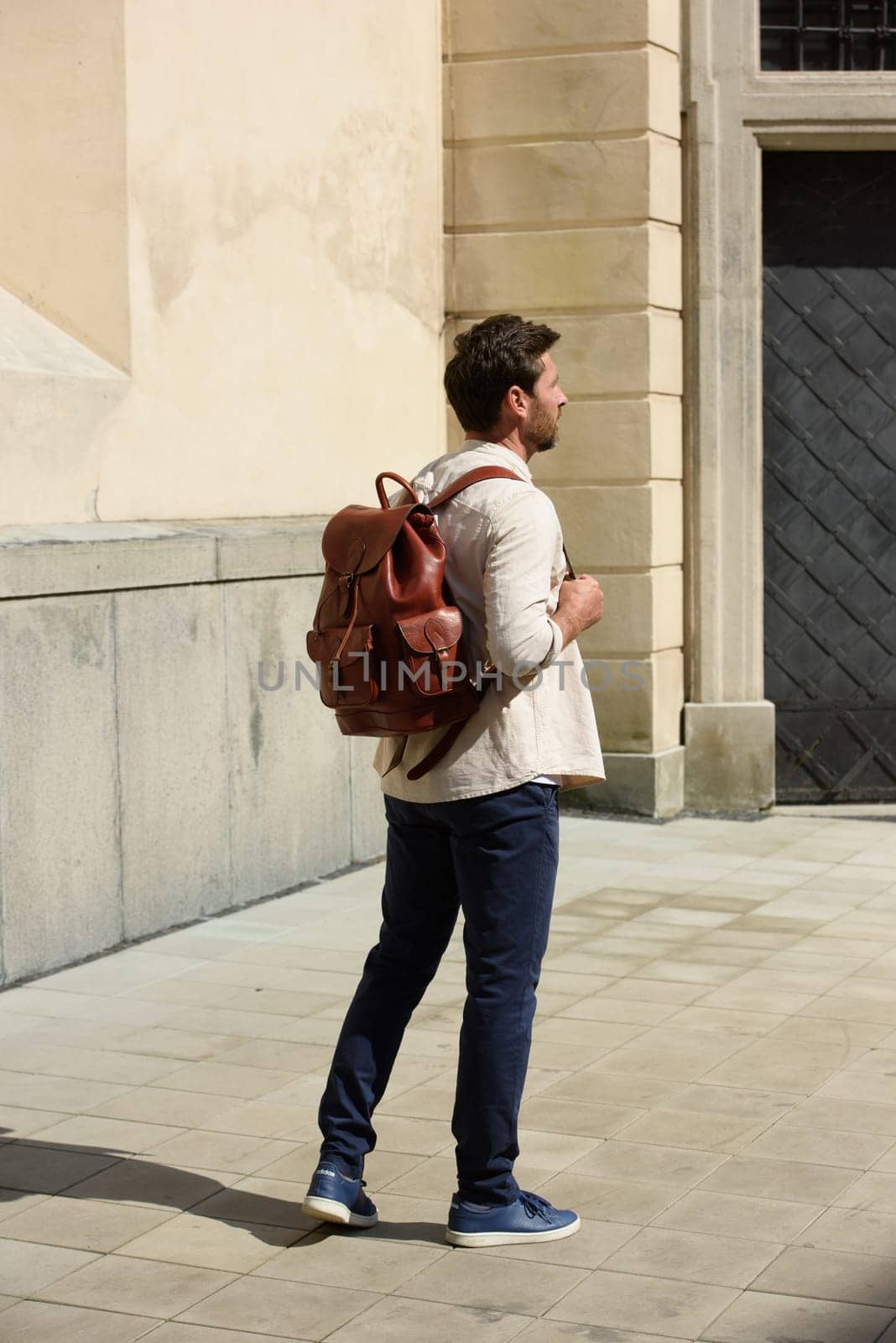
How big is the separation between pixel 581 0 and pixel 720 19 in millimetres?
725

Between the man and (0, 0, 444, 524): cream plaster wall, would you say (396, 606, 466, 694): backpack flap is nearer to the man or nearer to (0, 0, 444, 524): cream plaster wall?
the man

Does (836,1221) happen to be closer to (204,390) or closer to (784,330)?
(204,390)

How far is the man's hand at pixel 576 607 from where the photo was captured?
3863 mm

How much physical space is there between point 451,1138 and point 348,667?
1396 mm

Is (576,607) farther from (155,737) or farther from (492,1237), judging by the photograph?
(155,737)

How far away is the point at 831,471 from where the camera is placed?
984 centimetres

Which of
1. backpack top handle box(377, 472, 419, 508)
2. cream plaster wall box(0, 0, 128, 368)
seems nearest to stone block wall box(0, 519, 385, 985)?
cream plaster wall box(0, 0, 128, 368)

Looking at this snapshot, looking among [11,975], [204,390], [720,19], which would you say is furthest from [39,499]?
[720,19]

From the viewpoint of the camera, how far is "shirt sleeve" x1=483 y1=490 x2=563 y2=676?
3734mm

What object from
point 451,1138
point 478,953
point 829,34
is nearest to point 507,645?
point 478,953

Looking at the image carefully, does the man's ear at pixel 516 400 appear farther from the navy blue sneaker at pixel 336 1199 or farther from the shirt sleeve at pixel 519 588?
the navy blue sneaker at pixel 336 1199

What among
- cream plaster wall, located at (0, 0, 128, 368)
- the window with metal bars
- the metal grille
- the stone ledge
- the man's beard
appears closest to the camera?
the man's beard

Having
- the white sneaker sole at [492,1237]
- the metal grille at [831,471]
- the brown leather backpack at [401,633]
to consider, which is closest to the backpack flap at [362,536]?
the brown leather backpack at [401,633]

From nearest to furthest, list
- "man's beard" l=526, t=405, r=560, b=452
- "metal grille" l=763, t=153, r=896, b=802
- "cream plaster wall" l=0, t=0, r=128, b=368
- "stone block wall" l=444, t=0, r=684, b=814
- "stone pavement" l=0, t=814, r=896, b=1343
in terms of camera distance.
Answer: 1. "stone pavement" l=0, t=814, r=896, b=1343
2. "man's beard" l=526, t=405, r=560, b=452
3. "cream plaster wall" l=0, t=0, r=128, b=368
4. "stone block wall" l=444, t=0, r=684, b=814
5. "metal grille" l=763, t=153, r=896, b=802
